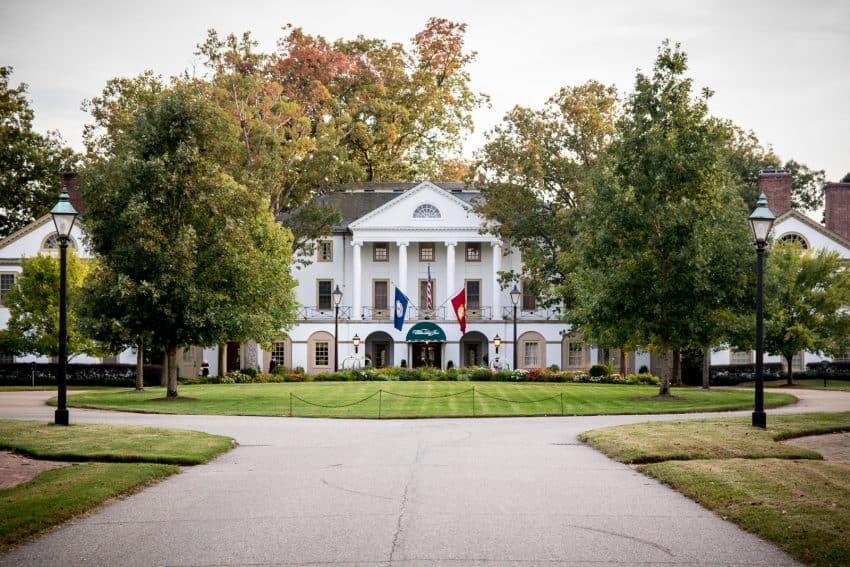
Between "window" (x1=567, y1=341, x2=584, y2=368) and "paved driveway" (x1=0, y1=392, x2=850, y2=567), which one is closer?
"paved driveway" (x1=0, y1=392, x2=850, y2=567)

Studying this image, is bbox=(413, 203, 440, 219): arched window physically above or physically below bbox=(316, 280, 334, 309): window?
above

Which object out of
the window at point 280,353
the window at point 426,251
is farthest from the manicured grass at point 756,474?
the window at point 426,251

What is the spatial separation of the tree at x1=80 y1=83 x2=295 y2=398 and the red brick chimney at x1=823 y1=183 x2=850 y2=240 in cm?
3882

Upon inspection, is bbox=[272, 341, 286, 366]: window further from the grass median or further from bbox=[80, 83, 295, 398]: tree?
the grass median

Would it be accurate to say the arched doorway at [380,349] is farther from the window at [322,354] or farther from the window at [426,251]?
the window at [426,251]

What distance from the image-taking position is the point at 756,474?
13211mm

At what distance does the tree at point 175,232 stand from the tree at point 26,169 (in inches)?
1268

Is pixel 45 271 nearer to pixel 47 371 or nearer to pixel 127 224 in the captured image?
pixel 47 371

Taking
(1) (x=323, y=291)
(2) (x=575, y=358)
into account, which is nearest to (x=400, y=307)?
(1) (x=323, y=291)

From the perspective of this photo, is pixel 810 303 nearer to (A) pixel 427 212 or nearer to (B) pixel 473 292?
(B) pixel 473 292

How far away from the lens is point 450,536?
951 centimetres

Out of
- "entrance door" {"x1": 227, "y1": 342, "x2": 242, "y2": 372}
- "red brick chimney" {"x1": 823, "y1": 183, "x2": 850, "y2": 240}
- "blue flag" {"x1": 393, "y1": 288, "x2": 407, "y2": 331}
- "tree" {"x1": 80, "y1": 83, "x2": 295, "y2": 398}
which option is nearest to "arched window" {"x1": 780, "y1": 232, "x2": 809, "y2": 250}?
"red brick chimney" {"x1": 823, "y1": 183, "x2": 850, "y2": 240}

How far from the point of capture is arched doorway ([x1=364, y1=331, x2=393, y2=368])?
59.4 metres

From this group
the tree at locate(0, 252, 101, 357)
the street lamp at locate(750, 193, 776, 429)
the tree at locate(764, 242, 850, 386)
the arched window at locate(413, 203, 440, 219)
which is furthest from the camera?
the arched window at locate(413, 203, 440, 219)
